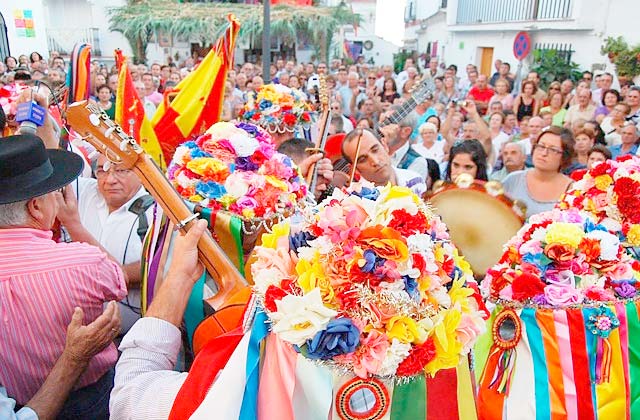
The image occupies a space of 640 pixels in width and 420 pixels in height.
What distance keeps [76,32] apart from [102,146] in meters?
32.5

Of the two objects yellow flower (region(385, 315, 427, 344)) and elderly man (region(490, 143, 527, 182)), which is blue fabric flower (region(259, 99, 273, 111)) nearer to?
elderly man (region(490, 143, 527, 182))

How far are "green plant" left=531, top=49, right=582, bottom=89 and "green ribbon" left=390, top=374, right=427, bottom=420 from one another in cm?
1535

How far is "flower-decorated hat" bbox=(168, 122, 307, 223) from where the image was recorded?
2.75m

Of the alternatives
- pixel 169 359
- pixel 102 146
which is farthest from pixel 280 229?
pixel 102 146

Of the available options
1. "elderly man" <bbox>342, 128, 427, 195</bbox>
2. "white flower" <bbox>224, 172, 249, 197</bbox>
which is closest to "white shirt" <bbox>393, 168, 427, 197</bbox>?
"elderly man" <bbox>342, 128, 427, 195</bbox>

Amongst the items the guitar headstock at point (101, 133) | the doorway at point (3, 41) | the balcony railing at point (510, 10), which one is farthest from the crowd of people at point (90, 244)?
the doorway at point (3, 41)

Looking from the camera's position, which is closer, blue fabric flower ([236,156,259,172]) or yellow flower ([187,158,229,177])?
yellow flower ([187,158,229,177])

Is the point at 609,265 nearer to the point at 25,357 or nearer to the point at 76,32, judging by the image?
the point at 25,357

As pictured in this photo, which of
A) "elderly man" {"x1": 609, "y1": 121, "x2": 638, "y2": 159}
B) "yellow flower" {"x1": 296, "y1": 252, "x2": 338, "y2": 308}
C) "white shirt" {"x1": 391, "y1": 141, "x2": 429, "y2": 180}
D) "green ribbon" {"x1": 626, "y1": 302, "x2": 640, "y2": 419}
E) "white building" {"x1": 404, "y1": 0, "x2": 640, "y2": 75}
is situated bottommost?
"green ribbon" {"x1": 626, "y1": 302, "x2": 640, "y2": 419}

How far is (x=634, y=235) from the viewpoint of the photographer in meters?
3.11

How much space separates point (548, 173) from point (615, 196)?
1.24m

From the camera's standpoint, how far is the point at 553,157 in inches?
173

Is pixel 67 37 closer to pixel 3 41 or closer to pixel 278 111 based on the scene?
pixel 3 41

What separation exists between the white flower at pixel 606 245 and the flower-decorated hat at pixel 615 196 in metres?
0.89
